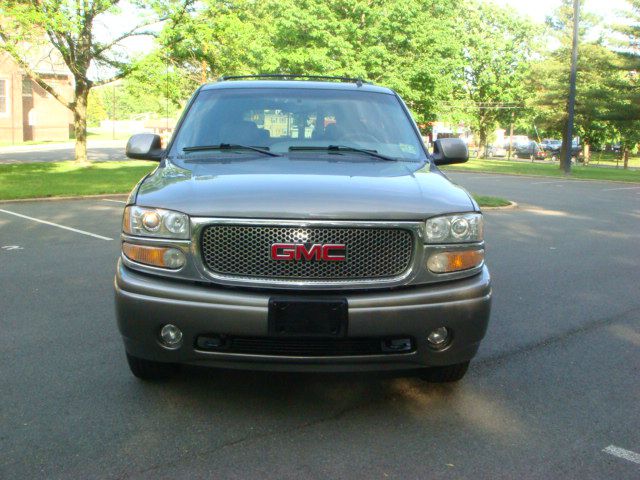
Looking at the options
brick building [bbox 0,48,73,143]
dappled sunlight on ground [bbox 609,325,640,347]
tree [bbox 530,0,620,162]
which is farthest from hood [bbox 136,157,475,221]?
brick building [bbox 0,48,73,143]

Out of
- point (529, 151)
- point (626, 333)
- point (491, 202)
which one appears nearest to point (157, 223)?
point (626, 333)

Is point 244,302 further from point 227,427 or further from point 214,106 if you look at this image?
point 214,106

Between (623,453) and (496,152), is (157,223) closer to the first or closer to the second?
(623,453)

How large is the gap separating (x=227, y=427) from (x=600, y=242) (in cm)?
832

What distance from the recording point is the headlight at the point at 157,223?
138 inches

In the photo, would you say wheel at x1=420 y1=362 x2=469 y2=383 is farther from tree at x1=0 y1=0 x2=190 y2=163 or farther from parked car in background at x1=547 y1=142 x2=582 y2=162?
parked car in background at x1=547 y1=142 x2=582 y2=162

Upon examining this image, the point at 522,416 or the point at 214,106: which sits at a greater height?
the point at 214,106

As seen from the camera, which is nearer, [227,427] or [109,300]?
[227,427]

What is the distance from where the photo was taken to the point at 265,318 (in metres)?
3.32

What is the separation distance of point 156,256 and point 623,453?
2.45 metres

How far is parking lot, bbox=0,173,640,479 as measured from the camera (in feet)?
10.5

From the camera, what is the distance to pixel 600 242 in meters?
10.5

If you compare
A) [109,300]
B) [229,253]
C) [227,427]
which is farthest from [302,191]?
[109,300]

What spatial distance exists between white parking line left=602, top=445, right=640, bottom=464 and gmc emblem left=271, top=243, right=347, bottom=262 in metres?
1.60
